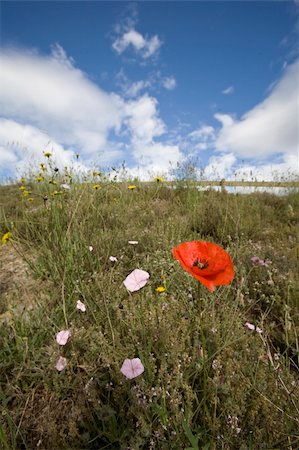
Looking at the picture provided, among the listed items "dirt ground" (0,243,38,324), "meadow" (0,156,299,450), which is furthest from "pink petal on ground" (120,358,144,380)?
"dirt ground" (0,243,38,324)

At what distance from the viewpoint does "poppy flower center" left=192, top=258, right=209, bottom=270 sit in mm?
908

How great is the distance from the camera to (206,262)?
0.94 m

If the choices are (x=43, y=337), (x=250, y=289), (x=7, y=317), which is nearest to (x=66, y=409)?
(x=43, y=337)

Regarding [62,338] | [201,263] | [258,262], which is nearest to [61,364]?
[62,338]

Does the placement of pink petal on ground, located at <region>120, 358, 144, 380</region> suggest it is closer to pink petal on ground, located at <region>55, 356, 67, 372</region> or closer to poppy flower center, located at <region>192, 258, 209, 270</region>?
pink petal on ground, located at <region>55, 356, 67, 372</region>

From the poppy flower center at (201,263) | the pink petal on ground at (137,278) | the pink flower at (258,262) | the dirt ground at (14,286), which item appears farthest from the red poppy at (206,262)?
the pink flower at (258,262)

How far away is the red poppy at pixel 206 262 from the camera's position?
0.79 metres

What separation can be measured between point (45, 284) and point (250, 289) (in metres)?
1.61

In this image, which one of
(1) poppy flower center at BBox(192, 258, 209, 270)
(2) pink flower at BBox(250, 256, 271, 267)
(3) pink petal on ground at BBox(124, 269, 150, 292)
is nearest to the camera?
(1) poppy flower center at BBox(192, 258, 209, 270)

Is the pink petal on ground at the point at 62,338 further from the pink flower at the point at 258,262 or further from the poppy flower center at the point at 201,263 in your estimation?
the pink flower at the point at 258,262

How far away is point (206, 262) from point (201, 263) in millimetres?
22

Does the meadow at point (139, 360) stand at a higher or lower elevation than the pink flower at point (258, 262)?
lower

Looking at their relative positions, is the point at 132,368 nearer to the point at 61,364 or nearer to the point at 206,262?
the point at 61,364

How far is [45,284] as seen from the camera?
207 centimetres
